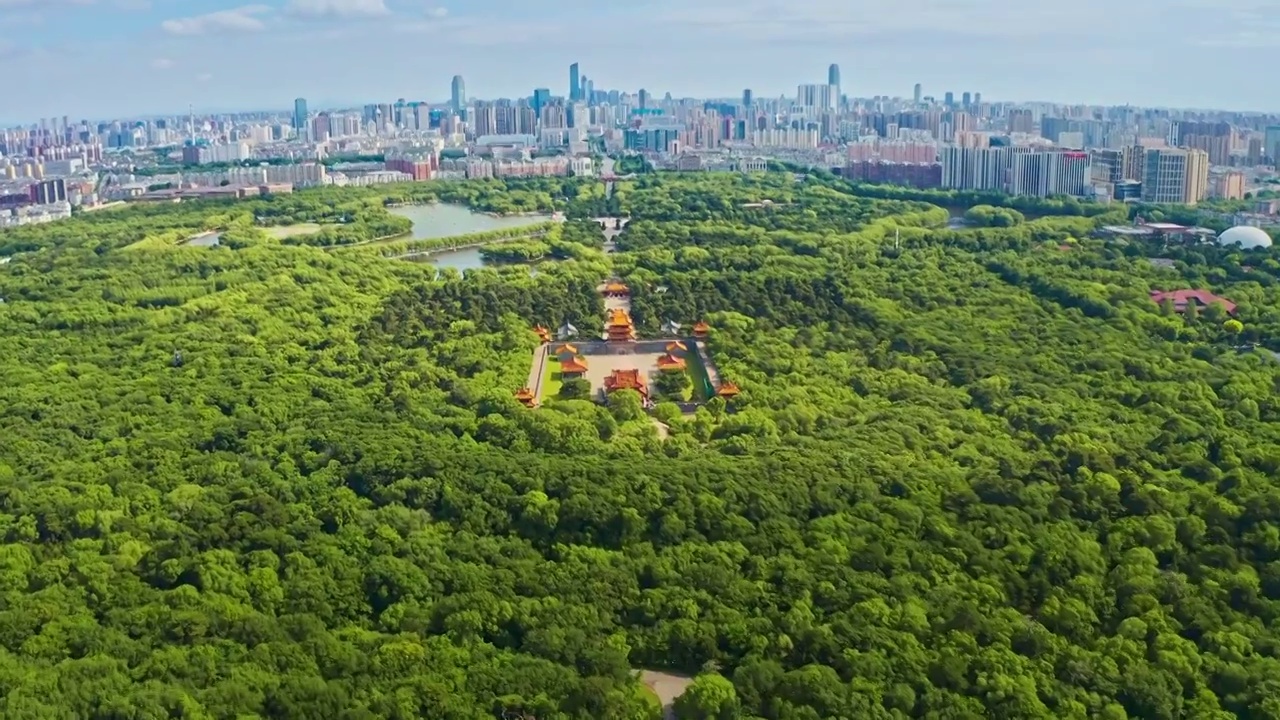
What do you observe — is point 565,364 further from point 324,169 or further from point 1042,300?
point 324,169

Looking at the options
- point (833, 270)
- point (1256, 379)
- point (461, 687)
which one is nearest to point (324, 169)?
point (833, 270)

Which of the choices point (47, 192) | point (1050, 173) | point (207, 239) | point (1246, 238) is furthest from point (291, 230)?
point (1050, 173)

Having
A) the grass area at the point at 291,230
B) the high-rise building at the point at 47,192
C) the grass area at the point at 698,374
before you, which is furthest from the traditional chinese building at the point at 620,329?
the high-rise building at the point at 47,192

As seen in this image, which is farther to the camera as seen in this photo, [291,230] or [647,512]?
[291,230]

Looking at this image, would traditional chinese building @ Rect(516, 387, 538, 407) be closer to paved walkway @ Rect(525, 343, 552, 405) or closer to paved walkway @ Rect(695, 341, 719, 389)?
paved walkway @ Rect(525, 343, 552, 405)

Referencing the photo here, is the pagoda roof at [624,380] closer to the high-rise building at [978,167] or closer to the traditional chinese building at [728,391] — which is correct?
the traditional chinese building at [728,391]

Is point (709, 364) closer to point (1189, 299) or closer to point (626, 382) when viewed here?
point (626, 382)
